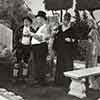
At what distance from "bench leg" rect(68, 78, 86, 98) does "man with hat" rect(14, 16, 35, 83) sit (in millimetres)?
929

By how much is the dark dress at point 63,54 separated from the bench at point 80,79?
15cm

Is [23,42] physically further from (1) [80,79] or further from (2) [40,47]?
(1) [80,79]

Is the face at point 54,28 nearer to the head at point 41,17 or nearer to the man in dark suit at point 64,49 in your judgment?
the man in dark suit at point 64,49

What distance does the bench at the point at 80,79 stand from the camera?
2.55 metres

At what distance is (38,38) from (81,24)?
0.73 meters

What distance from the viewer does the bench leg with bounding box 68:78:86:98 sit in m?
2.58

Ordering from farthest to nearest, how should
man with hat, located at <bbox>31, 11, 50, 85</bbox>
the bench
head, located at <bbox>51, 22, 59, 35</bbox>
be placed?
1. man with hat, located at <bbox>31, 11, 50, 85</bbox>
2. head, located at <bbox>51, 22, 59, 35</bbox>
3. the bench

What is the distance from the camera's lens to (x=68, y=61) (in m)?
2.85

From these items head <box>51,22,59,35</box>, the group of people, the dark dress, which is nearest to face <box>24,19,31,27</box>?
the group of people

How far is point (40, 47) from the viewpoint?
10.5 feet

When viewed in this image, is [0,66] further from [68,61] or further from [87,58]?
[87,58]

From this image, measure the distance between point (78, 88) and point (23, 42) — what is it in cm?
111

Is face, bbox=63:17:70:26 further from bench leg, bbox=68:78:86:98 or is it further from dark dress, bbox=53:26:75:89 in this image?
bench leg, bbox=68:78:86:98

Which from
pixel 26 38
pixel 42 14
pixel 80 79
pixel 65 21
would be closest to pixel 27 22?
pixel 26 38
